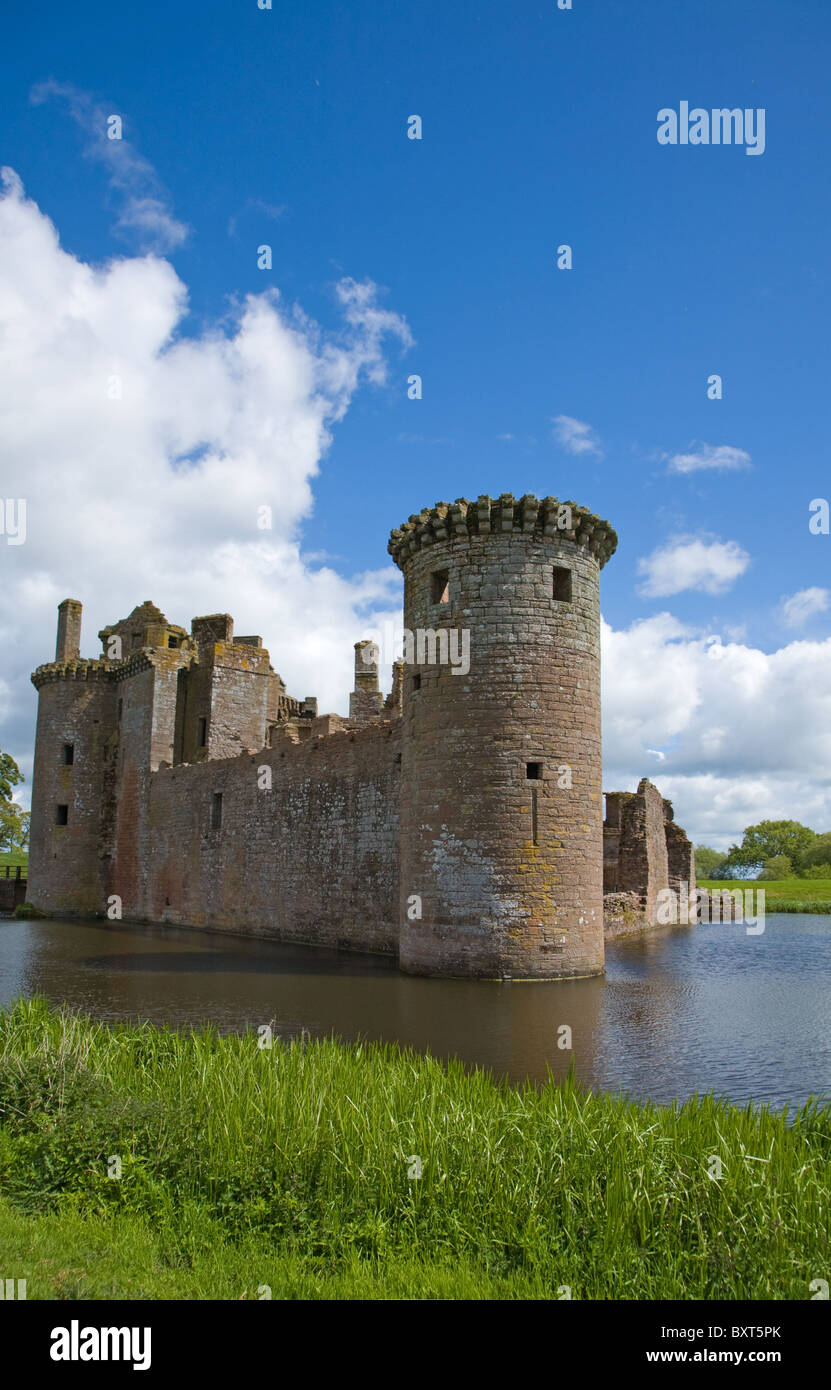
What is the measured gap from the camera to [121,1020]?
1155 centimetres

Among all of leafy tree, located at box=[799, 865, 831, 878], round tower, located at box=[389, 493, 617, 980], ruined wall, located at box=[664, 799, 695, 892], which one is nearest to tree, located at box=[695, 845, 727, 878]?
leafy tree, located at box=[799, 865, 831, 878]

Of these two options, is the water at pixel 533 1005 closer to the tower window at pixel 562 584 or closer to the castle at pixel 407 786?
the castle at pixel 407 786

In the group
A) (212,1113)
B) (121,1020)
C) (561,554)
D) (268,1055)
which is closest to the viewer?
(212,1113)

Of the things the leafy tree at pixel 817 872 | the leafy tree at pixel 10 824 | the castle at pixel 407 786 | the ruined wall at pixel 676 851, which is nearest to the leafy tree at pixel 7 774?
the leafy tree at pixel 10 824

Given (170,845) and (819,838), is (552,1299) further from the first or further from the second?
(819,838)

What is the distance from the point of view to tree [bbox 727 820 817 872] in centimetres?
9156

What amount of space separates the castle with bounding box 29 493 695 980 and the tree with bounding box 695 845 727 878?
237 feet

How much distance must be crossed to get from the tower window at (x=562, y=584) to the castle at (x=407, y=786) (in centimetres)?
4

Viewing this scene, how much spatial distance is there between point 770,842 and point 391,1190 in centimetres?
9744

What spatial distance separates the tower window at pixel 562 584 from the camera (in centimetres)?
1623

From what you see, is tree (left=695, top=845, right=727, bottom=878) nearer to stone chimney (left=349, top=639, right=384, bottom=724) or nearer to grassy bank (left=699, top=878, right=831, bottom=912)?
grassy bank (left=699, top=878, right=831, bottom=912)

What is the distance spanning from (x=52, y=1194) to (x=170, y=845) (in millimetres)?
25704

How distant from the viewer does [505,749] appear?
15328 mm
